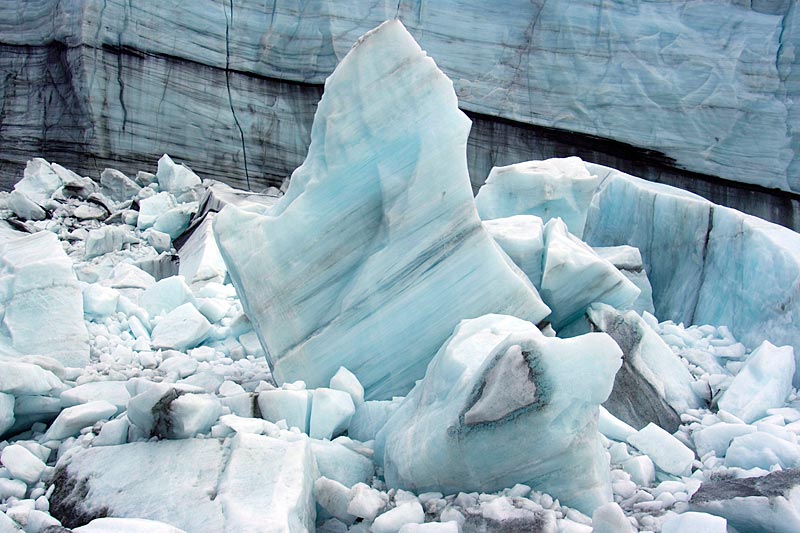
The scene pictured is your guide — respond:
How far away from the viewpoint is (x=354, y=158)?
2.50 meters

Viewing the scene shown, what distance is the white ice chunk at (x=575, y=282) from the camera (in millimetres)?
2689

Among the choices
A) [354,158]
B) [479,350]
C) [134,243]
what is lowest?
[134,243]

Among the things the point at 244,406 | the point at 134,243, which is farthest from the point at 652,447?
the point at 134,243

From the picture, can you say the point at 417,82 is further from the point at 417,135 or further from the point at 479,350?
the point at 479,350

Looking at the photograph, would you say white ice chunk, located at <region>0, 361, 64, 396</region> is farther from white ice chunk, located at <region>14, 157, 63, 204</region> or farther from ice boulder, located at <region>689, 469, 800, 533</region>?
white ice chunk, located at <region>14, 157, 63, 204</region>

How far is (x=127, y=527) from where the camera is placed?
4.74ft

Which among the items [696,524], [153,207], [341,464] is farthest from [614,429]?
[153,207]

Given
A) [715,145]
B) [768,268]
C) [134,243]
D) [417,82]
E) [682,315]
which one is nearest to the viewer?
[417,82]

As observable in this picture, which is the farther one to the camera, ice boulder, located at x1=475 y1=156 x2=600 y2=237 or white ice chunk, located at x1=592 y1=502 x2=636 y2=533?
ice boulder, located at x1=475 y1=156 x2=600 y2=237

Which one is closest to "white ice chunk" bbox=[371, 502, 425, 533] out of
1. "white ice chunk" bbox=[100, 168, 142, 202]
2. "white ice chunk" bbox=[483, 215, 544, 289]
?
"white ice chunk" bbox=[483, 215, 544, 289]

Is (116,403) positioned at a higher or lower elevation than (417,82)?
lower

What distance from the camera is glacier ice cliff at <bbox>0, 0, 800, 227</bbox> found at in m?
7.26

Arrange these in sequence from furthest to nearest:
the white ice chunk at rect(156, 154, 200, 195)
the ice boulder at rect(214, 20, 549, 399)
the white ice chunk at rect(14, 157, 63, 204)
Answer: the white ice chunk at rect(156, 154, 200, 195)
the white ice chunk at rect(14, 157, 63, 204)
the ice boulder at rect(214, 20, 549, 399)

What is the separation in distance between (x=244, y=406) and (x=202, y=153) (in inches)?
255
